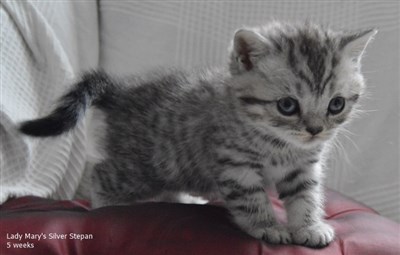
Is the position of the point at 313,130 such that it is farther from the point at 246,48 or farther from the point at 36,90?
the point at 36,90

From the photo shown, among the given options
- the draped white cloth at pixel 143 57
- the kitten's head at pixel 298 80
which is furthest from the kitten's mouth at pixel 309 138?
the draped white cloth at pixel 143 57

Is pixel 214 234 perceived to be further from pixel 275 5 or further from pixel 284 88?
pixel 275 5

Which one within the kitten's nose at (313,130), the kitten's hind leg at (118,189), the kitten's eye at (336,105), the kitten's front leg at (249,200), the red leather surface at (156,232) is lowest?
the kitten's hind leg at (118,189)

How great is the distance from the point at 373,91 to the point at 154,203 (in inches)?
28.9

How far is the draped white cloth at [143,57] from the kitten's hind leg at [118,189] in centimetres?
20

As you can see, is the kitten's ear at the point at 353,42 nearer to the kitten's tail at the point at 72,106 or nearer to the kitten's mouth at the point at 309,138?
the kitten's mouth at the point at 309,138

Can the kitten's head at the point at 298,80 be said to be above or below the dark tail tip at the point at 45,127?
above

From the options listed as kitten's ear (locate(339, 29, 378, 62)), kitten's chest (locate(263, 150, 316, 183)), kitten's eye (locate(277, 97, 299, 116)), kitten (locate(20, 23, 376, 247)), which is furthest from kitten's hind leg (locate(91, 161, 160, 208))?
kitten's ear (locate(339, 29, 378, 62))

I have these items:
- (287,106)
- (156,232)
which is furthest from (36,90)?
(287,106)

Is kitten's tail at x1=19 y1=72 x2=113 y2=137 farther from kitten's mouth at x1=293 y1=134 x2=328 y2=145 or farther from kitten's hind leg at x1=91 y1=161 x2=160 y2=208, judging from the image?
kitten's mouth at x1=293 y1=134 x2=328 y2=145

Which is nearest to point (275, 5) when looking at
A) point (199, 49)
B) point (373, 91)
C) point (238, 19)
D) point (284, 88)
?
point (238, 19)

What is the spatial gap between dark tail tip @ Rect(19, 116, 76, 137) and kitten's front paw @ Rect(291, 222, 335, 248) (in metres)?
0.53

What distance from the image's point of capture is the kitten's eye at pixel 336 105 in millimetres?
1124

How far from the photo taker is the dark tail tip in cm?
124
